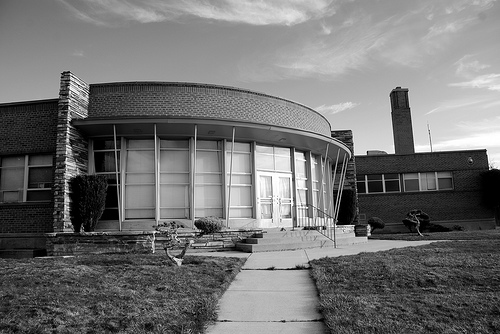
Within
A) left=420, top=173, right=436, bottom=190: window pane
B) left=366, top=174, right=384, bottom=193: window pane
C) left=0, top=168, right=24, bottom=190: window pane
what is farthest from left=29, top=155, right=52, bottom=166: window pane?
left=420, top=173, right=436, bottom=190: window pane

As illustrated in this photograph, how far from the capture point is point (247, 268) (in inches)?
338

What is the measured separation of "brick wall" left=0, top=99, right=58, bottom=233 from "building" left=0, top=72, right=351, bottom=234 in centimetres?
3

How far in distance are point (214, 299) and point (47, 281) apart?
2847 mm

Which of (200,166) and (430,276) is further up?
(200,166)

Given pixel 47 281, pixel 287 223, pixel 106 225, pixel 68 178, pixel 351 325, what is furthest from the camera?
pixel 287 223

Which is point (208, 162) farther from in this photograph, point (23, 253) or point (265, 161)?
point (23, 253)

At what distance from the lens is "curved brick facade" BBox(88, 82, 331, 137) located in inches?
533

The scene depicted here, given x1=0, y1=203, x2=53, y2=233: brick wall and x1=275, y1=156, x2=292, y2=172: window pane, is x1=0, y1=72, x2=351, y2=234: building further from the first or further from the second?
x1=275, y1=156, x2=292, y2=172: window pane

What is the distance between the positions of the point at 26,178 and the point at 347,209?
514 inches

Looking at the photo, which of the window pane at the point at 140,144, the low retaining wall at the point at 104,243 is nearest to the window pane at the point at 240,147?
the window pane at the point at 140,144

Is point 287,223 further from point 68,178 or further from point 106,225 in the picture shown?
point 68,178

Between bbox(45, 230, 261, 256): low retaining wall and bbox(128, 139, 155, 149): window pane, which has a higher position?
bbox(128, 139, 155, 149): window pane

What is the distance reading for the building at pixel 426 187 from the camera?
25.5 meters

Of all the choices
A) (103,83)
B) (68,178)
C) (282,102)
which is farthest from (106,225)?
(282,102)
